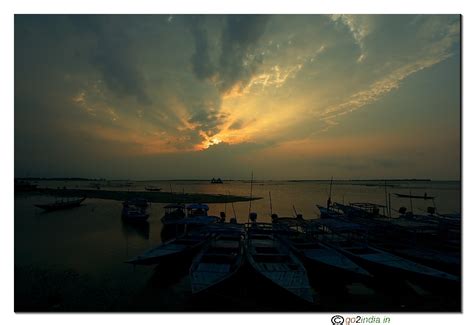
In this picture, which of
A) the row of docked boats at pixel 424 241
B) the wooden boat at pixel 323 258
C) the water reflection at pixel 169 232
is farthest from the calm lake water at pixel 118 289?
the water reflection at pixel 169 232

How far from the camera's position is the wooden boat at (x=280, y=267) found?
8758mm

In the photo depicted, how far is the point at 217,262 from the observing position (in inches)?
467

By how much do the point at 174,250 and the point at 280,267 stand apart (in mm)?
6063

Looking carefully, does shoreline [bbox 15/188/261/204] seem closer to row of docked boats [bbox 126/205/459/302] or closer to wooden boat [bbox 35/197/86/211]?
wooden boat [bbox 35/197/86/211]

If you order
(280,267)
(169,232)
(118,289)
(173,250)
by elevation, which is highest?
(280,267)

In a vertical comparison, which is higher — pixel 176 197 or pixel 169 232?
pixel 169 232

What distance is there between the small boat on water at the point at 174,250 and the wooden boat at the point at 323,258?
5582mm

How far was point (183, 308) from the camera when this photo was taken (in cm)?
916

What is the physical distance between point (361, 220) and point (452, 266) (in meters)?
8.70
